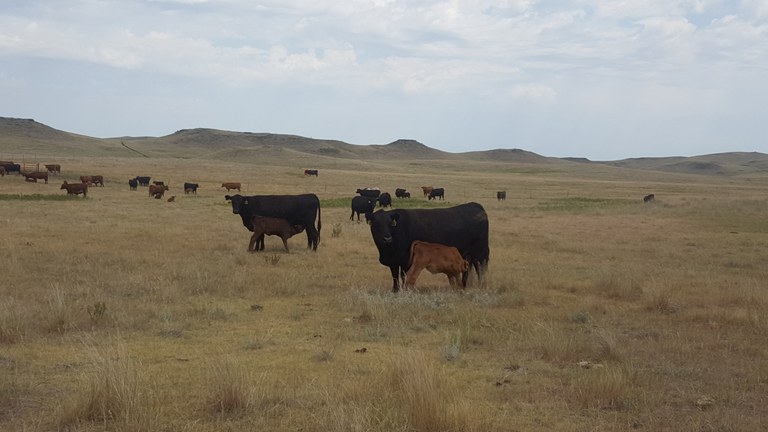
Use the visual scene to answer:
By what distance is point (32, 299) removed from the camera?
34.7 ft

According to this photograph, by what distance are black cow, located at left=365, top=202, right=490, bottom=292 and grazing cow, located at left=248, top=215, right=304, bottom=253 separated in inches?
219

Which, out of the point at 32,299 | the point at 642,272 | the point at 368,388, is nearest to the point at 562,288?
the point at 642,272

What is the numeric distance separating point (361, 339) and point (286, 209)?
32.2ft

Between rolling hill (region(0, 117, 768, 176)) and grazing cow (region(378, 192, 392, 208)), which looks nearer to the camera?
grazing cow (region(378, 192, 392, 208))

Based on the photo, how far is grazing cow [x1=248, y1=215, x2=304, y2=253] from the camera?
17484 mm

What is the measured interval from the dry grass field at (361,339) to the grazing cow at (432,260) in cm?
47

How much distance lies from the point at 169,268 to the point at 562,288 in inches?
308

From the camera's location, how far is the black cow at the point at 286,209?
1808 centimetres

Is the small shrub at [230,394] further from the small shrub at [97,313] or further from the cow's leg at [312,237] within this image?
the cow's leg at [312,237]

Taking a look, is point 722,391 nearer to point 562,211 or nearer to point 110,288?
point 110,288

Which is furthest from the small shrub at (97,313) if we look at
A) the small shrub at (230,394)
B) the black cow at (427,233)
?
the black cow at (427,233)

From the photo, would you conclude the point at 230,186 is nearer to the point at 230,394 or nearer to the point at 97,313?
the point at 97,313

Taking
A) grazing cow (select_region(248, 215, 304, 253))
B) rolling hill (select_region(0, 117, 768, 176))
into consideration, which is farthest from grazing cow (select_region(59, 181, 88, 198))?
rolling hill (select_region(0, 117, 768, 176))

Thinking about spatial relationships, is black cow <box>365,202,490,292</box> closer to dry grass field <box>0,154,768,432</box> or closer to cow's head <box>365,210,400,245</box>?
cow's head <box>365,210,400,245</box>
